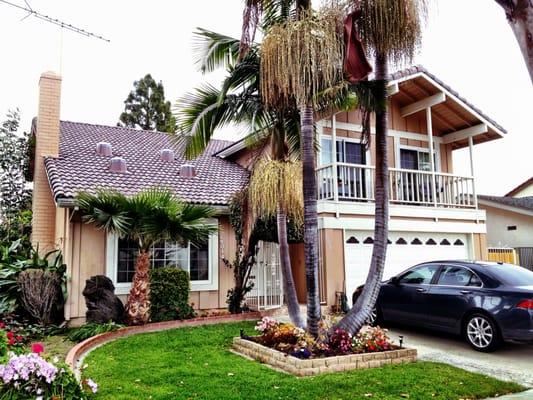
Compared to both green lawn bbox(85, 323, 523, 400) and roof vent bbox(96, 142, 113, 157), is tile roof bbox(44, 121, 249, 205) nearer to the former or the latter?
roof vent bbox(96, 142, 113, 157)

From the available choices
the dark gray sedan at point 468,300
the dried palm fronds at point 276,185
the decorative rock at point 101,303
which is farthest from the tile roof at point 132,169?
the dark gray sedan at point 468,300

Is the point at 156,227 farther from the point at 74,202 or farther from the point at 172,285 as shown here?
the point at 74,202

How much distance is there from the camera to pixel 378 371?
21.5 ft

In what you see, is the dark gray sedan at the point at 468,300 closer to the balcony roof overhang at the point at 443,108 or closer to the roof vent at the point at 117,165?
the balcony roof overhang at the point at 443,108

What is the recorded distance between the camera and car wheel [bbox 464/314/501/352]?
301 inches

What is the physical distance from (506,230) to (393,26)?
1829 centimetres

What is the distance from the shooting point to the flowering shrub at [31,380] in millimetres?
4637

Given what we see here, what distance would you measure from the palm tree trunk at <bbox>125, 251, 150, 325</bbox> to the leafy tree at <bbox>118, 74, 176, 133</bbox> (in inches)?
955

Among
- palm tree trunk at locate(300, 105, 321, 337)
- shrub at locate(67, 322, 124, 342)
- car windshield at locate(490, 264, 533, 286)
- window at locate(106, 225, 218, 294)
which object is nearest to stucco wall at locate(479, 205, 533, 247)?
car windshield at locate(490, 264, 533, 286)

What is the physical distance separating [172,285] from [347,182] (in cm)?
609

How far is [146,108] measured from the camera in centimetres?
3353

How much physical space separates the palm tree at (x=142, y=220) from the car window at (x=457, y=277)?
5.16 meters

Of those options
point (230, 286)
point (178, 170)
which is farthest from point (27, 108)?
point (230, 286)

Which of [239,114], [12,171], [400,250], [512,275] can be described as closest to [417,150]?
[400,250]
